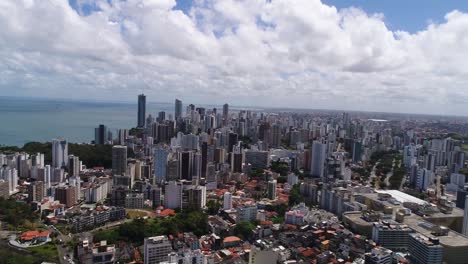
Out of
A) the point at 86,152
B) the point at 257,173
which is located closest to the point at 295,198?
the point at 257,173

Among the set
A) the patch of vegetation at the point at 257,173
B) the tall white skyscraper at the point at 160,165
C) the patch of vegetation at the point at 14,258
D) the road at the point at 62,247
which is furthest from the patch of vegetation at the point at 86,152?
the patch of vegetation at the point at 14,258

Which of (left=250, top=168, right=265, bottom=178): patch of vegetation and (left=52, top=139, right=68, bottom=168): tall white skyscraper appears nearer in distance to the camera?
(left=52, top=139, right=68, bottom=168): tall white skyscraper

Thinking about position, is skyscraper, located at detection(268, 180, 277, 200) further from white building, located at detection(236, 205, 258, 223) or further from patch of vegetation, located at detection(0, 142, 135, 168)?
patch of vegetation, located at detection(0, 142, 135, 168)

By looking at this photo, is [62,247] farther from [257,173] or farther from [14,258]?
[257,173]

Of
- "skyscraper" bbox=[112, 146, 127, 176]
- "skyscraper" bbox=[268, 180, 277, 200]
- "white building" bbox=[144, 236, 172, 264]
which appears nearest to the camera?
"white building" bbox=[144, 236, 172, 264]

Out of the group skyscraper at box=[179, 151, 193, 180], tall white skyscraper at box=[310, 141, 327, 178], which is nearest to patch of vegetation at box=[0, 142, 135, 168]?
skyscraper at box=[179, 151, 193, 180]

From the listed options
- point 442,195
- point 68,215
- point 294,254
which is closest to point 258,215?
point 294,254
